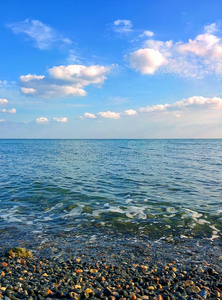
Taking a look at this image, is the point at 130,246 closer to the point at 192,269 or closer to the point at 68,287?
the point at 192,269

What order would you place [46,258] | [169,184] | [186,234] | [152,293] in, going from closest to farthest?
1. [152,293]
2. [46,258]
3. [186,234]
4. [169,184]

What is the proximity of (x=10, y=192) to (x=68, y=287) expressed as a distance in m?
15.1

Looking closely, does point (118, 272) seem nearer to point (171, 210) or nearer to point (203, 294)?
point (203, 294)

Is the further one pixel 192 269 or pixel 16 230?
pixel 16 230

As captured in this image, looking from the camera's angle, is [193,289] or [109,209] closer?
[193,289]

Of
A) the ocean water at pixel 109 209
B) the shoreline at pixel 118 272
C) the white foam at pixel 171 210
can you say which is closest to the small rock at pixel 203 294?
the shoreline at pixel 118 272

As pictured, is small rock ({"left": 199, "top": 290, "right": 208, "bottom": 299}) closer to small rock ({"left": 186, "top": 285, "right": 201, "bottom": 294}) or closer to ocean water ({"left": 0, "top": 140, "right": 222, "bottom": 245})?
small rock ({"left": 186, "top": 285, "right": 201, "bottom": 294})

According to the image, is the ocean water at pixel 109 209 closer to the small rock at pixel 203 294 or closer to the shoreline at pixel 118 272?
the shoreline at pixel 118 272

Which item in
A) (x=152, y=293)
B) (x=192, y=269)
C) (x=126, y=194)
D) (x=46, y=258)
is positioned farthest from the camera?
(x=126, y=194)

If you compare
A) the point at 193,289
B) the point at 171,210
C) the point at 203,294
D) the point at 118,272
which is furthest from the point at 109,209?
the point at 203,294

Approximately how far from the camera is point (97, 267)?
7777 mm

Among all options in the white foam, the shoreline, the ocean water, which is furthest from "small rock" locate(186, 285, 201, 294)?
the white foam

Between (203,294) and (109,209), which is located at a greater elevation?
(203,294)

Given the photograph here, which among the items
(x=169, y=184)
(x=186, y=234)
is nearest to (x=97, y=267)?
(x=186, y=234)
